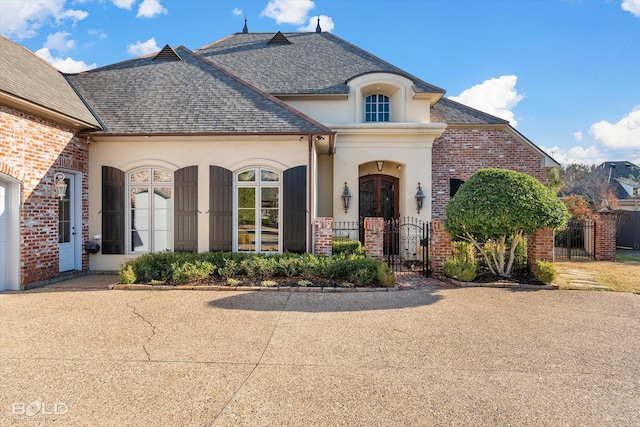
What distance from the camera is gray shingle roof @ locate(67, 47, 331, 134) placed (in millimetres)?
8820

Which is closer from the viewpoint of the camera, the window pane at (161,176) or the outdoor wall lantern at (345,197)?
the window pane at (161,176)

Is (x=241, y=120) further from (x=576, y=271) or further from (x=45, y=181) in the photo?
(x=576, y=271)

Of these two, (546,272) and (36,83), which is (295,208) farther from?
(36,83)

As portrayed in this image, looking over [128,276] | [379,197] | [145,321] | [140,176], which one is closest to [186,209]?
[140,176]

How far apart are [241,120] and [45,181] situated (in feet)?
15.5

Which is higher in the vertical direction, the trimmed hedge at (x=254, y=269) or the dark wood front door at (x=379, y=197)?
the dark wood front door at (x=379, y=197)

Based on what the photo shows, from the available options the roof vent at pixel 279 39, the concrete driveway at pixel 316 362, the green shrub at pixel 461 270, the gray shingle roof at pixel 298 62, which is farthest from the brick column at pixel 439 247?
the roof vent at pixel 279 39

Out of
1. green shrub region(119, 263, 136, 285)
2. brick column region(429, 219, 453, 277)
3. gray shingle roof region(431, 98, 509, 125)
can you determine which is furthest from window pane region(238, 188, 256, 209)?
gray shingle roof region(431, 98, 509, 125)

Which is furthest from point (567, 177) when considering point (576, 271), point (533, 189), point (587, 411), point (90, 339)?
point (90, 339)

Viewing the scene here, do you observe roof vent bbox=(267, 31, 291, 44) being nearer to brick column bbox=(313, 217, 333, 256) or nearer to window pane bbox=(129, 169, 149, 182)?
window pane bbox=(129, 169, 149, 182)

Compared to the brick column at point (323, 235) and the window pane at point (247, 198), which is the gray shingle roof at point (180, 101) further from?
the brick column at point (323, 235)

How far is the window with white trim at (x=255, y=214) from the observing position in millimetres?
9047

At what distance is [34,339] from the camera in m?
4.50

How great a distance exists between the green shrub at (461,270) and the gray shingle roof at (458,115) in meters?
7.30
